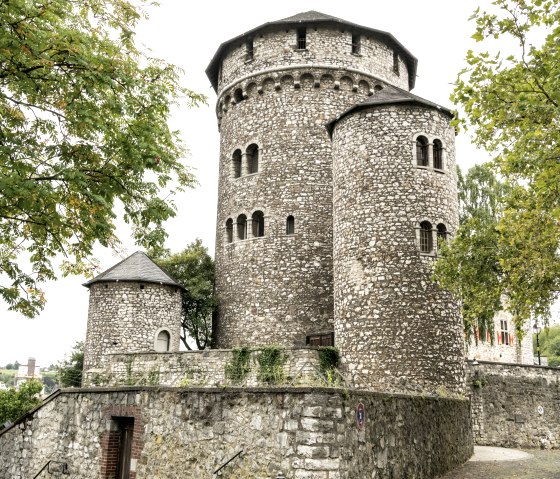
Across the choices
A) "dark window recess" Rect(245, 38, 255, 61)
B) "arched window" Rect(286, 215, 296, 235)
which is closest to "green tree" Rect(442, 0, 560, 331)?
"arched window" Rect(286, 215, 296, 235)

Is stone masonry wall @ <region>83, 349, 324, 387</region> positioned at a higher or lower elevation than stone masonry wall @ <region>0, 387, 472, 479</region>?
higher

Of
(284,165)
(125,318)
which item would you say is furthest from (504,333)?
(125,318)

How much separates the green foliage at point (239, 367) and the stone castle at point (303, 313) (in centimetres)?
7

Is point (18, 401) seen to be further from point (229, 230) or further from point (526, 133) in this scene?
point (526, 133)

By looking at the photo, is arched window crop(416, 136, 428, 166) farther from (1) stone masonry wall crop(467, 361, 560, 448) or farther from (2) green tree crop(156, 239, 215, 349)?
(2) green tree crop(156, 239, 215, 349)

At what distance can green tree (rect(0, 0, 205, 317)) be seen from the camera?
859cm

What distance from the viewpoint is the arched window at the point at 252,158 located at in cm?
2520

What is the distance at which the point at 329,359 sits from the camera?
18.3 metres

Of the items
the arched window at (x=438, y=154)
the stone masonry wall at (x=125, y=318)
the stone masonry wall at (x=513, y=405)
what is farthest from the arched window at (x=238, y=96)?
the stone masonry wall at (x=513, y=405)

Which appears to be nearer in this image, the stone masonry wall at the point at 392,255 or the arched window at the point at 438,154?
the stone masonry wall at the point at 392,255

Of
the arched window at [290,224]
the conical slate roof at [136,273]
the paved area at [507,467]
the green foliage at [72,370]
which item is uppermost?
the arched window at [290,224]

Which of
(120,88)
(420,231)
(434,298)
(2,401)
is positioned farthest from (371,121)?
(2,401)

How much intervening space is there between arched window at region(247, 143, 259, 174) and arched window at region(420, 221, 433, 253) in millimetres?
8579

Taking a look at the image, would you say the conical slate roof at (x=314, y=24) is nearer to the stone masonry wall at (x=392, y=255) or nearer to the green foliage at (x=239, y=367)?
the stone masonry wall at (x=392, y=255)
